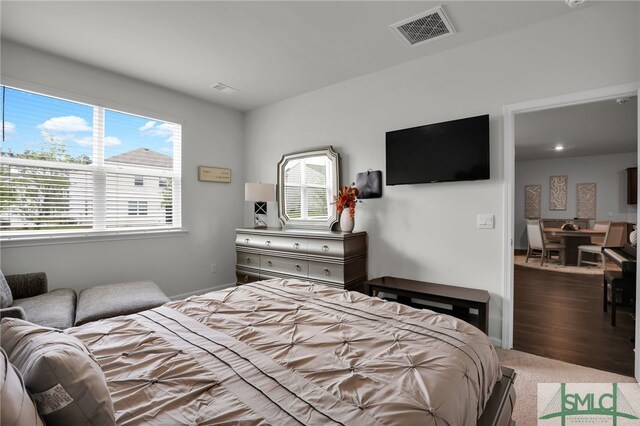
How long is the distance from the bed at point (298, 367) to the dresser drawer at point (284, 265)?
1.78 meters

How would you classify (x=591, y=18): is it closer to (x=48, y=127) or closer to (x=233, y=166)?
(x=233, y=166)

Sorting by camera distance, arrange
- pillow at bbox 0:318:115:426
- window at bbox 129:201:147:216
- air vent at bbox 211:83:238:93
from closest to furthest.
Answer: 1. pillow at bbox 0:318:115:426
2. window at bbox 129:201:147:216
3. air vent at bbox 211:83:238:93

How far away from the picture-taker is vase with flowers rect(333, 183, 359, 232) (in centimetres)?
355

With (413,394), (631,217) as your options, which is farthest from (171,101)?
(631,217)

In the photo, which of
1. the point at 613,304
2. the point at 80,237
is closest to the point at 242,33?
the point at 80,237

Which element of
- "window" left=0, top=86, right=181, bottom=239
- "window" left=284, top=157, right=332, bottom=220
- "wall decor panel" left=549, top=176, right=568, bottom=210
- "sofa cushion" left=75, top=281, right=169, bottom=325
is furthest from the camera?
"wall decor panel" left=549, top=176, right=568, bottom=210

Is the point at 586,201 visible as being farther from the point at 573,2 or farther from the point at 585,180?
the point at 573,2

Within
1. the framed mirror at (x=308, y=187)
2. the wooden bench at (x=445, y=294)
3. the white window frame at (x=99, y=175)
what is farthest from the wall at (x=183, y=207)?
the wooden bench at (x=445, y=294)

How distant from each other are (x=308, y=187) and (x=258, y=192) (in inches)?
27.4

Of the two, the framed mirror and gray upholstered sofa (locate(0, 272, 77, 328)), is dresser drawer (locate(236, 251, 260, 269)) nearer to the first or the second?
the framed mirror

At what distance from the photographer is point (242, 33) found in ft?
9.08

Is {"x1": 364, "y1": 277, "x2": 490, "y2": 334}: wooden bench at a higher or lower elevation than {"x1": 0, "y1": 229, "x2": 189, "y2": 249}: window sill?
lower
